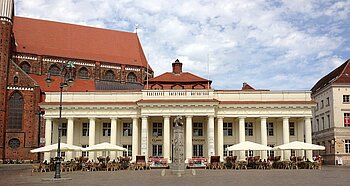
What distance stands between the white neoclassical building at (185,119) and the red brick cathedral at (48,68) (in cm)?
707

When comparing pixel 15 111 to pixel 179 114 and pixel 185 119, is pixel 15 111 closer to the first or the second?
pixel 179 114

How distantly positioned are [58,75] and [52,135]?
23.7m

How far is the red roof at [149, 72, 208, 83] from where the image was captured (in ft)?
173

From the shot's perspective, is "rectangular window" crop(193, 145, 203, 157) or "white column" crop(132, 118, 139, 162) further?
"rectangular window" crop(193, 145, 203, 157)

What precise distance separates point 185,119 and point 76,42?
117ft

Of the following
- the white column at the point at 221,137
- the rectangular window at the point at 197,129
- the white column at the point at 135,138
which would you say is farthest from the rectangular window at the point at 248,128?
the white column at the point at 135,138

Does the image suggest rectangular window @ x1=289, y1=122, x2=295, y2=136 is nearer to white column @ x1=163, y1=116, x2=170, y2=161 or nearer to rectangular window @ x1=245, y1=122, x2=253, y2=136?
rectangular window @ x1=245, y1=122, x2=253, y2=136

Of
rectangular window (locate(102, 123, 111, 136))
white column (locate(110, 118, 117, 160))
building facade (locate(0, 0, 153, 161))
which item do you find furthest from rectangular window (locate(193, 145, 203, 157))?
building facade (locate(0, 0, 153, 161))

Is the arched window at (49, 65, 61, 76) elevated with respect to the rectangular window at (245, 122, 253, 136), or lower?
elevated

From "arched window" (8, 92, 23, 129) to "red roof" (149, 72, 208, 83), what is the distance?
20.0 metres

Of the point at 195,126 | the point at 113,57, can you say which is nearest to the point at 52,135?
the point at 195,126

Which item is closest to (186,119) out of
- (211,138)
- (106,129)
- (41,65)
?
(211,138)

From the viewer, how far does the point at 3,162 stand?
57531mm

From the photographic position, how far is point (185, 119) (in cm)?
4419
